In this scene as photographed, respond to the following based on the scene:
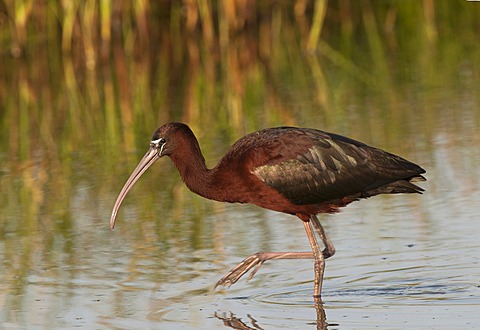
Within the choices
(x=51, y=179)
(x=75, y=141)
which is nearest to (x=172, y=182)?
(x=51, y=179)

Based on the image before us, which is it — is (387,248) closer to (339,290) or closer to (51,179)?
(339,290)

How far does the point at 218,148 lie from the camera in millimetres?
12297

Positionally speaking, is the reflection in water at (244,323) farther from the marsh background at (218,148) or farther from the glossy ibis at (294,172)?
the glossy ibis at (294,172)

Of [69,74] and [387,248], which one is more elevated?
[69,74]

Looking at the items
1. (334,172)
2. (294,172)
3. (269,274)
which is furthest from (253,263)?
(334,172)

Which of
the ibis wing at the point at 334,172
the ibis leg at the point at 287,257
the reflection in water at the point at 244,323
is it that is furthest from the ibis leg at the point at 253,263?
the reflection in water at the point at 244,323

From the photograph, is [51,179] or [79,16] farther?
[79,16]

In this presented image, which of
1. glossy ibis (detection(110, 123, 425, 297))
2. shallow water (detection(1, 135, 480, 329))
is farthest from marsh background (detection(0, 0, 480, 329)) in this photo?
glossy ibis (detection(110, 123, 425, 297))

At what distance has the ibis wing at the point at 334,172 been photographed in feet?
27.7

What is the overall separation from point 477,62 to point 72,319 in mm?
9438

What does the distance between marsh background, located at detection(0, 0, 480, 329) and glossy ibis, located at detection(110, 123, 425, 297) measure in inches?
17.7

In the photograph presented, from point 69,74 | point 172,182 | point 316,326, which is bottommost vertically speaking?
point 316,326

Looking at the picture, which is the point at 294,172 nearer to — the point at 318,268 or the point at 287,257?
the point at 287,257

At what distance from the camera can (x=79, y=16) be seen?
1831cm
